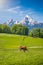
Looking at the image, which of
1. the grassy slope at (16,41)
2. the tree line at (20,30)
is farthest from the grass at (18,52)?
the tree line at (20,30)

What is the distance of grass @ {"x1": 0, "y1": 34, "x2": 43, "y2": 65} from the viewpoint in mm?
4168

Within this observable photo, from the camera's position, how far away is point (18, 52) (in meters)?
4.55

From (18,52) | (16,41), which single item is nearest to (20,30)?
(16,41)

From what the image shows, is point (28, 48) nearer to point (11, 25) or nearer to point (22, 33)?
point (22, 33)

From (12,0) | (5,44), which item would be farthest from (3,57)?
(12,0)

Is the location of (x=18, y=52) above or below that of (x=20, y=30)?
below

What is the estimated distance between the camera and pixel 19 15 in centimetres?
505

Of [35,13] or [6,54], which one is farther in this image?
[35,13]

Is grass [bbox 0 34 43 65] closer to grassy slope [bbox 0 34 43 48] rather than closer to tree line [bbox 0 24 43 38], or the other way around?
grassy slope [bbox 0 34 43 48]

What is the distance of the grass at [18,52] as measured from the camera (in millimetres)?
4168

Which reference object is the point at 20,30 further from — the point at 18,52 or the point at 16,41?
the point at 18,52

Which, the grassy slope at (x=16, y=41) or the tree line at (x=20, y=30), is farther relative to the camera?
the tree line at (x=20, y=30)

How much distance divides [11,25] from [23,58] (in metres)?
1.27

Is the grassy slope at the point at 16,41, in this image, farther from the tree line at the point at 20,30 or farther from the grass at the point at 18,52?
the tree line at the point at 20,30
